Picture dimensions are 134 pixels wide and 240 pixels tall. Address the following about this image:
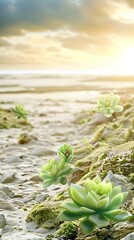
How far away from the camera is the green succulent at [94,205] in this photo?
11.9ft

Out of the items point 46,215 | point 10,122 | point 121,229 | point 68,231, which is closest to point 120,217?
point 121,229

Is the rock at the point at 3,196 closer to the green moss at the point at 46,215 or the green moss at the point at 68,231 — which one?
the green moss at the point at 46,215

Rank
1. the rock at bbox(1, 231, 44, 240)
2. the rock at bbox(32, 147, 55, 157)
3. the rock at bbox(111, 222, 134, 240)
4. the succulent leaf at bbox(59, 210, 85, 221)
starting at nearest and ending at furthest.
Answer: the succulent leaf at bbox(59, 210, 85, 221), the rock at bbox(111, 222, 134, 240), the rock at bbox(1, 231, 44, 240), the rock at bbox(32, 147, 55, 157)

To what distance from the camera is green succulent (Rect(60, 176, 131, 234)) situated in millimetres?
3619

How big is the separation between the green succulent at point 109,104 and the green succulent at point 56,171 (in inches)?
72.5

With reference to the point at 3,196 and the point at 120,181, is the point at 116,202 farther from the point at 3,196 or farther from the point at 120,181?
the point at 3,196

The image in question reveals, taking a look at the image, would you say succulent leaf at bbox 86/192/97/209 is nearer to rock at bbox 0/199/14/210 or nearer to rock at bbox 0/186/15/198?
rock at bbox 0/199/14/210

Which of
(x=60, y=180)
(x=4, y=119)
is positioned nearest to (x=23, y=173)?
(x=60, y=180)

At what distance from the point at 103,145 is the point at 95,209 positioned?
3.84m

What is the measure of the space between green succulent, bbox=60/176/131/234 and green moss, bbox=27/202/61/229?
2.98 ft

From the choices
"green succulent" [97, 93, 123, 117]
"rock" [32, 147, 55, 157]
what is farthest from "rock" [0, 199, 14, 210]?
"rock" [32, 147, 55, 157]

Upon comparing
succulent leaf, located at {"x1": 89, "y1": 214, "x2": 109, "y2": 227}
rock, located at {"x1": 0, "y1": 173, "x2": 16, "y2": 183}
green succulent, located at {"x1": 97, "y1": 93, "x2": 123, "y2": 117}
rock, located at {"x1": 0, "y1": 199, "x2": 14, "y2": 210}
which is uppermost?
green succulent, located at {"x1": 97, "y1": 93, "x2": 123, "y2": 117}

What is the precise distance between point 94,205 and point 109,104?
315 centimetres

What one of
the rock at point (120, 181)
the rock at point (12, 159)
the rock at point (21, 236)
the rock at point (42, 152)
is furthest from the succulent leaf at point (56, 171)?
the rock at point (42, 152)
